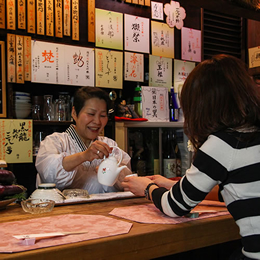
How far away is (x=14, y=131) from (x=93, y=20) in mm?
1301

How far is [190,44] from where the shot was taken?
3.72m

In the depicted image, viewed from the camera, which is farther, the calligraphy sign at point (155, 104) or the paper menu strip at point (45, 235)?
the calligraphy sign at point (155, 104)

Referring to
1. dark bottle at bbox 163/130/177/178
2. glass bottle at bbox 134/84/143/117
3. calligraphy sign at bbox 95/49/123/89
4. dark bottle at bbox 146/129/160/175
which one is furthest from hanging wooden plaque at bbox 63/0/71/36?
dark bottle at bbox 163/130/177/178

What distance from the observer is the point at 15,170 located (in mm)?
2891

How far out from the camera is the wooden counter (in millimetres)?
902

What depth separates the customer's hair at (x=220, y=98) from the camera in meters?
1.06

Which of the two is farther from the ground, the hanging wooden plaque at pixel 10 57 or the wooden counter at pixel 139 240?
the hanging wooden plaque at pixel 10 57

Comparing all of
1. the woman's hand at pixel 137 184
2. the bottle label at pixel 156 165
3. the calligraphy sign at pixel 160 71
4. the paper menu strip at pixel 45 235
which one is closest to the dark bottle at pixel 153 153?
the bottle label at pixel 156 165

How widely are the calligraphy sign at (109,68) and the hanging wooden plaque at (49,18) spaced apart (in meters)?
0.47

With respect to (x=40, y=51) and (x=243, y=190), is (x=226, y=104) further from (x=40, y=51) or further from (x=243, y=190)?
(x=40, y=51)

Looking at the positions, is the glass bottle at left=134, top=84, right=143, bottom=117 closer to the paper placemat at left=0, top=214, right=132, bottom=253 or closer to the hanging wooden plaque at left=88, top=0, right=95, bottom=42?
the hanging wooden plaque at left=88, top=0, right=95, bottom=42

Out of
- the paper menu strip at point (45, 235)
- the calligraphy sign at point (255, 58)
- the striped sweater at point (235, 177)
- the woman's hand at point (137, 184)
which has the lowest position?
the paper menu strip at point (45, 235)

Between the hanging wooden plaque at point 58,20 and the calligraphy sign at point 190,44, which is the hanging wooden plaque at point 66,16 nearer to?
the hanging wooden plaque at point 58,20

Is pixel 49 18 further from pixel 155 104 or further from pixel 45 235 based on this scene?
pixel 45 235
